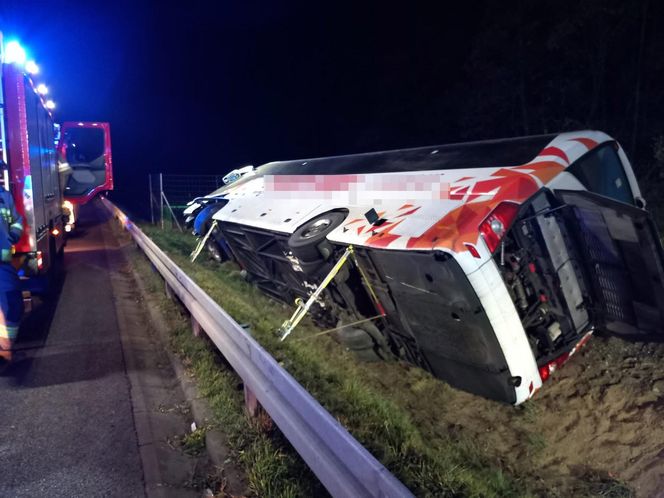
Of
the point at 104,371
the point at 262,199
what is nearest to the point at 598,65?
the point at 262,199

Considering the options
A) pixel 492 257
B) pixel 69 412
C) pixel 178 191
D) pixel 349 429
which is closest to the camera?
pixel 349 429

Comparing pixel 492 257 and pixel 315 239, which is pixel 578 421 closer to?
pixel 492 257

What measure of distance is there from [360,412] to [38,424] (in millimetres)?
2304

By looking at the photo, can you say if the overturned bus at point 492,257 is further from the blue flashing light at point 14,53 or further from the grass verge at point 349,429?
the blue flashing light at point 14,53

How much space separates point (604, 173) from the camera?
4.37 meters

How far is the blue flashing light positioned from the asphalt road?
10.6 feet

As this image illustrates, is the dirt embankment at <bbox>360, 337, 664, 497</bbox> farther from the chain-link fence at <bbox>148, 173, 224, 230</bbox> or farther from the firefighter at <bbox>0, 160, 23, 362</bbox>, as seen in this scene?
the chain-link fence at <bbox>148, 173, 224, 230</bbox>

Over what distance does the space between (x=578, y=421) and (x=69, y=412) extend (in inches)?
149

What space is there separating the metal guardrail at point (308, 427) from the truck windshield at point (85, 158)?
1320cm

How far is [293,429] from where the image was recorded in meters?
2.78

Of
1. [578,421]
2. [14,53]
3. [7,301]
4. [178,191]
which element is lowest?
[578,421]

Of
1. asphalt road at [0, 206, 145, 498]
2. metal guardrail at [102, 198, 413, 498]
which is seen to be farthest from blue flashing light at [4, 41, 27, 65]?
metal guardrail at [102, 198, 413, 498]

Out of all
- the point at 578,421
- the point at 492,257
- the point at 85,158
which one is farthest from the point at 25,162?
the point at 85,158

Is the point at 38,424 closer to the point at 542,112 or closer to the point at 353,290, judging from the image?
the point at 353,290
